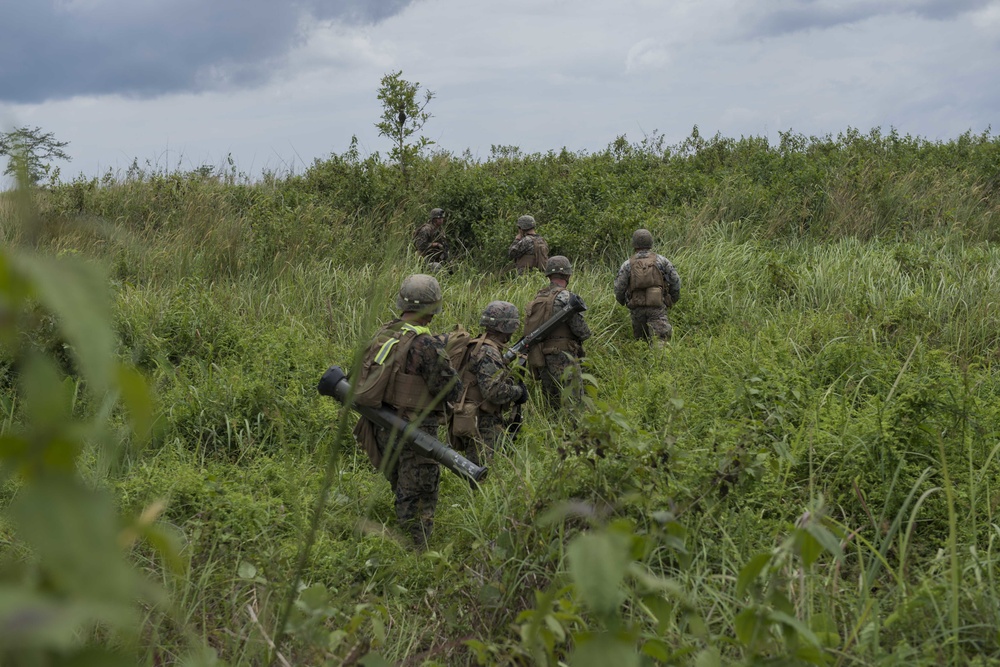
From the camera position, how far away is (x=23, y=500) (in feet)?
1.74

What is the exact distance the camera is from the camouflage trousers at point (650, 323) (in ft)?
27.1

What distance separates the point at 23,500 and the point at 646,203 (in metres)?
12.1

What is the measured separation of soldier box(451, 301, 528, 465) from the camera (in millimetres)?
5848

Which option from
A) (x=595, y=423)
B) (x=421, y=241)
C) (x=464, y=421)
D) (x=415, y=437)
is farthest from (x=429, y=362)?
(x=421, y=241)

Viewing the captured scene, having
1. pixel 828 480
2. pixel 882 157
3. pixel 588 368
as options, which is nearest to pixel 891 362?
pixel 828 480

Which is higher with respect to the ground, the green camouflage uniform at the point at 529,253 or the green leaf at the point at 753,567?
the green camouflage uniform at the point at 529,253

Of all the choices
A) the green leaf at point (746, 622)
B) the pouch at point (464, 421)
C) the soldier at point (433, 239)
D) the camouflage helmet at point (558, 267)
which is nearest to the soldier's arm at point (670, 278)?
the camouflage helmet at point (558, 267)

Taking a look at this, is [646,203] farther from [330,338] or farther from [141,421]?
[141,421]

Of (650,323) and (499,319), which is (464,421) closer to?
(499,319)

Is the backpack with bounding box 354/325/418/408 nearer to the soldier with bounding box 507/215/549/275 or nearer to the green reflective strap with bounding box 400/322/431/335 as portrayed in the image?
the green reflective strap with bounding box 400/322/431/335

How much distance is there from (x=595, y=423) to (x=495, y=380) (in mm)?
2559

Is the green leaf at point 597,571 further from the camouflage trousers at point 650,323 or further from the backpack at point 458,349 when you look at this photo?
the camouflage trousers at point 650,323

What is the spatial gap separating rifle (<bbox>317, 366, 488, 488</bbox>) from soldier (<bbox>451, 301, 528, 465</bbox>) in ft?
2.90

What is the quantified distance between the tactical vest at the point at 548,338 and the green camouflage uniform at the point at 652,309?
120 cm
